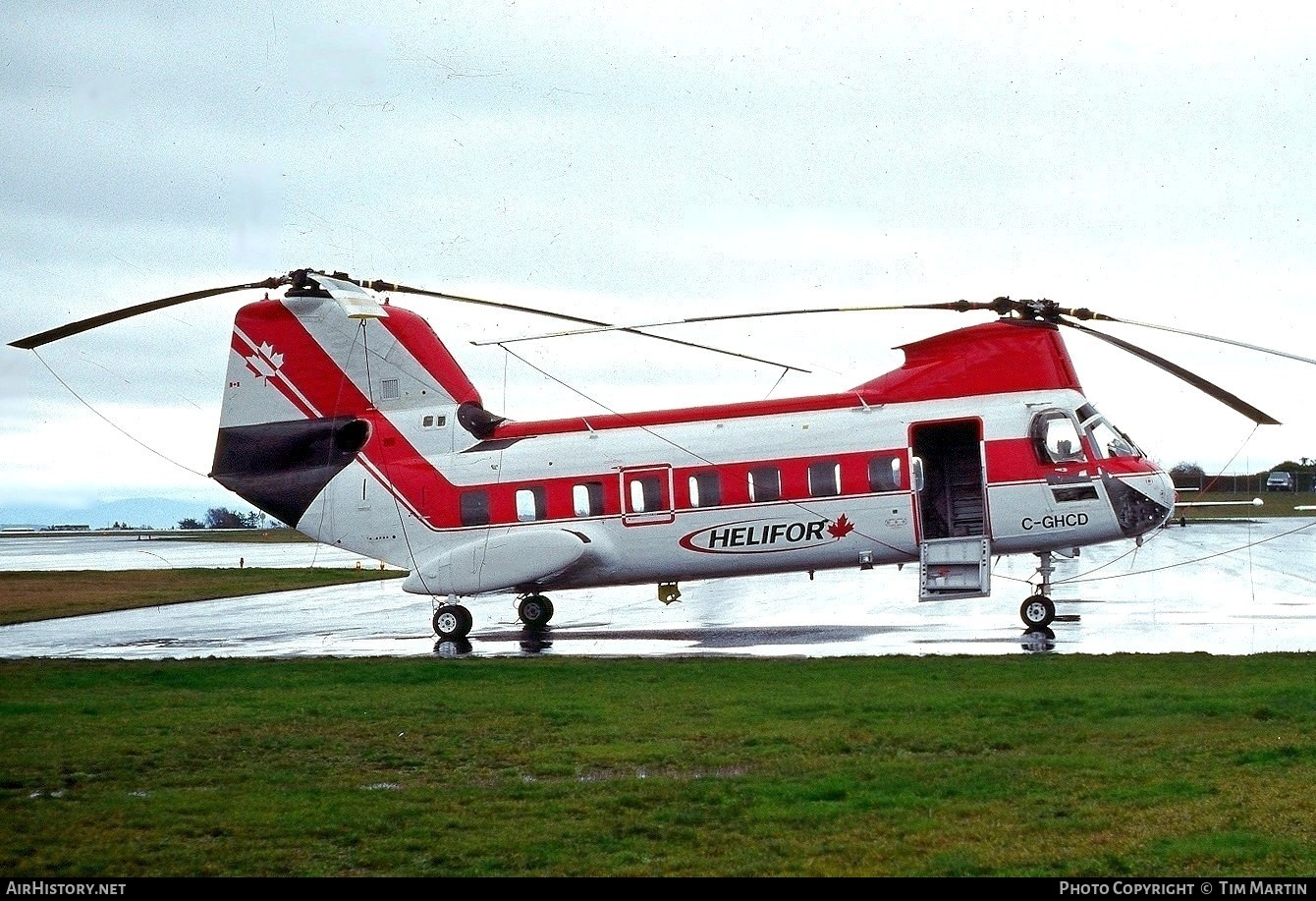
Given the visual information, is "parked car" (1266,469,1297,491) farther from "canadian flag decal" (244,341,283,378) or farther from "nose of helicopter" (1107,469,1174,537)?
"canadian flag decal" (244,341,283,378)

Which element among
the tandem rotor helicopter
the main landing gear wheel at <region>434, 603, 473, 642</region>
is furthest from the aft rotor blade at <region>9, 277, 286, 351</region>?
the main landing gear wheel at <region>434, 603, 473, 642</region>

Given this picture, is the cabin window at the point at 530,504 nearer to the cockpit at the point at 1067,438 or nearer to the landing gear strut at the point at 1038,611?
the landing gear strut at the point at 1038,611

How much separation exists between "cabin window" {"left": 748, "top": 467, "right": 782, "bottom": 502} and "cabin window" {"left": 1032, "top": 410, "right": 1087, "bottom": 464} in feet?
14.8

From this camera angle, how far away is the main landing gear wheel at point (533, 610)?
2844 cm

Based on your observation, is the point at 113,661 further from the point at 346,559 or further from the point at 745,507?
the point at 346,559

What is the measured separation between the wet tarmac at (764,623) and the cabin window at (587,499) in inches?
90.4

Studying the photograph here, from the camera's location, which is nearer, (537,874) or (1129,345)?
(537,874)

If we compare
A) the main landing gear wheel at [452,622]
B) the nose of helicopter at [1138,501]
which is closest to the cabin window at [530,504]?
the main landing gear wheel at [452,622]

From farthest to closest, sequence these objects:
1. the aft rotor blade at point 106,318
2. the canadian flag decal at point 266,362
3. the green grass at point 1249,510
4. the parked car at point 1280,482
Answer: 1. the parked car at point 1280,482
2. the green grass at point 1249,510
3. the canadian flag decal at point 266,362
4. the aft rotor blade at point 106,318

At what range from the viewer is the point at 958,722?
14375mm

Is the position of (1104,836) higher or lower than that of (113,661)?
lower

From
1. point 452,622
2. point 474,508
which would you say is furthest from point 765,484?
point 452,622
